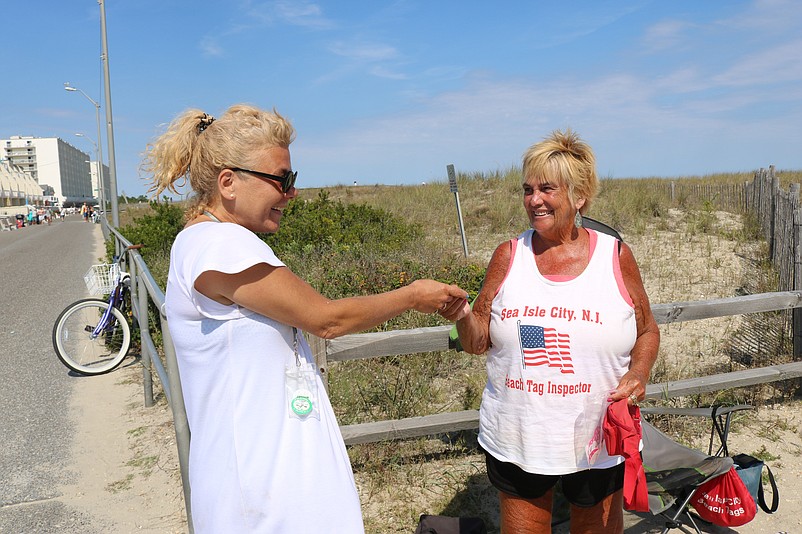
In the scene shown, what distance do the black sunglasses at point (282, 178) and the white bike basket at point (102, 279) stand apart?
619cm

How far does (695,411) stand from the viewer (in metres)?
3.27

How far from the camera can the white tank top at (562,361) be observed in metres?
2.21

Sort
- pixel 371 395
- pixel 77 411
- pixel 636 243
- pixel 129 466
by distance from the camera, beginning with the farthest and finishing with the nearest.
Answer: pixel 636 243
pixel 77 411
pixel 371 395
pixel 129 466

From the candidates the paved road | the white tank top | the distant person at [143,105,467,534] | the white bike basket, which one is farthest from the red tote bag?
the white bike basket

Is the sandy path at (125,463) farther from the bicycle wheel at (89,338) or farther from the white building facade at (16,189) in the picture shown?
the white building facade at (16,189)

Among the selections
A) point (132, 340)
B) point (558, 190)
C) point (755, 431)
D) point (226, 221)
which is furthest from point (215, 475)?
point (132, 340)

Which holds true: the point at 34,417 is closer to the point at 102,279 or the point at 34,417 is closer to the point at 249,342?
the point at 102,279

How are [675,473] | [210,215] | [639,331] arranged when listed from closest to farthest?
[210,215] < [639,331] < [675,473]

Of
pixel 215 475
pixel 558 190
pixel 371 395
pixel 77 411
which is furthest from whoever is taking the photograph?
pixel 77 411

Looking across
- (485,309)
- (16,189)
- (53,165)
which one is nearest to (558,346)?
(485,309)

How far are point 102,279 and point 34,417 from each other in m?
2.36

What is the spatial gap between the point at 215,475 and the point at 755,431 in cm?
427

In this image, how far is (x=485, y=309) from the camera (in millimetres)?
2453

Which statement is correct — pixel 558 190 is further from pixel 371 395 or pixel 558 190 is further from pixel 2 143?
pixel 2 143
